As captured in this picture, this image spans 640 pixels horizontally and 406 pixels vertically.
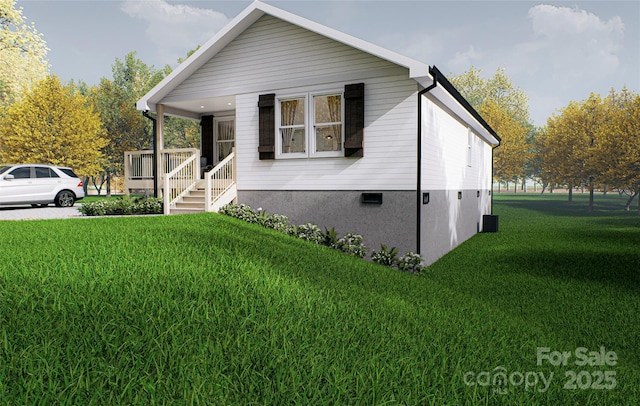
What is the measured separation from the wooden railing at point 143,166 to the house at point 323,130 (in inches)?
3.2

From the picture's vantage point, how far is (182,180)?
43.1 feet

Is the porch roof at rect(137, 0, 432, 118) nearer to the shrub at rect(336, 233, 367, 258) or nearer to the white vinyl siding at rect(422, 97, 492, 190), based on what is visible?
the white vinyl siding at rect(422, 97, 492, 190)

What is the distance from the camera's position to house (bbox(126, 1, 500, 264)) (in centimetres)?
1042

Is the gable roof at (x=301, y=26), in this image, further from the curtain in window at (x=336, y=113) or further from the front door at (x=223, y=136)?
the front door at (x=223, y=136)

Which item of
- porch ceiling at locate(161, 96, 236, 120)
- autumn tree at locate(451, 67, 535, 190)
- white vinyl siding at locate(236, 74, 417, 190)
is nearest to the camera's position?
white vinyl siding at locate(236, 74, 417, 190)

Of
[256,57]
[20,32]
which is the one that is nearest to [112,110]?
[20,32]

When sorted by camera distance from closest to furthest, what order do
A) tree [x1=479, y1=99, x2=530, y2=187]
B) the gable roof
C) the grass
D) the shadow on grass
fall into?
the grass → the gable roof → the shadow on grass → tree [x1=479, y1=99, x2=530, y2=187]

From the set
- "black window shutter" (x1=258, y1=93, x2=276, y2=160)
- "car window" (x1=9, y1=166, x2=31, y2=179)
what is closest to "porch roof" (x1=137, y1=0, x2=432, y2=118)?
"black window shutter" (x1=258, y1=93, x2=276, y2=160)

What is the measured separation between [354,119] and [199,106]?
620 cm

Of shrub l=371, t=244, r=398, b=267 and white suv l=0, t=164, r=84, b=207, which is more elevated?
white suv l=0, t=164, r=84, b=207

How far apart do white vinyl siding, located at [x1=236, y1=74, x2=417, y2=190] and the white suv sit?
1118 centimetres

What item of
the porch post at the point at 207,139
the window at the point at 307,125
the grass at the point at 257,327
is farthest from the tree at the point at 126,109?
the grass at the point at 257,327

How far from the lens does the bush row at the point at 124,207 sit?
13133mm

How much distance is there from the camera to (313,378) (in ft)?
11.1
